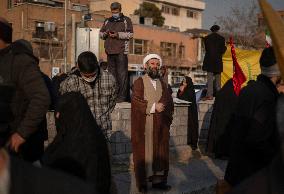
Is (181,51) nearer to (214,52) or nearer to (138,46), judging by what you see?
(138,46)

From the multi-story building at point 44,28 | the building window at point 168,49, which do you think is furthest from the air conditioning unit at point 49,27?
the building window at point 168,49

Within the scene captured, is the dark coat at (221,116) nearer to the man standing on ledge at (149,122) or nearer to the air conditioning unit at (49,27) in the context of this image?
the man standing on ledge at (149,122)

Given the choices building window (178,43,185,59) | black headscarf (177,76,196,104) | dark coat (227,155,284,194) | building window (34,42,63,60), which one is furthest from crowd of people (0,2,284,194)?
building window (178,43,185,59)

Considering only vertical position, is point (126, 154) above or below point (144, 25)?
below

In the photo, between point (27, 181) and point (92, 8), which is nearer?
point (27, 181)

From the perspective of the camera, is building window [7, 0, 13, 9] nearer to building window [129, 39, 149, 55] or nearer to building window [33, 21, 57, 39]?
building window [33, 21, 57, 39]

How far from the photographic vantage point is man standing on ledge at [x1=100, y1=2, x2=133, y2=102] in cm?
879

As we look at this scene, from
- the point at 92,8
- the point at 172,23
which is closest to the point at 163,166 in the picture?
the point at 92,8

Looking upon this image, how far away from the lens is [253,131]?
3354mm

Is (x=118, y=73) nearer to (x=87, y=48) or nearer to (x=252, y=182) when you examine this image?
(x=87, y=48)

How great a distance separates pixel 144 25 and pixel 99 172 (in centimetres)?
4911

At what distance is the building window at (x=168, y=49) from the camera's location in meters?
55.1

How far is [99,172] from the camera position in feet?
11.6

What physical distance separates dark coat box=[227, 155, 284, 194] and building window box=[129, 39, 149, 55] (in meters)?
49.4
